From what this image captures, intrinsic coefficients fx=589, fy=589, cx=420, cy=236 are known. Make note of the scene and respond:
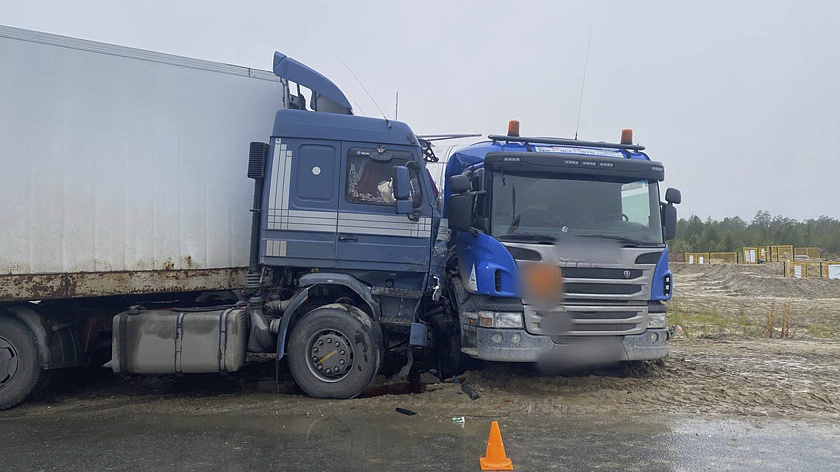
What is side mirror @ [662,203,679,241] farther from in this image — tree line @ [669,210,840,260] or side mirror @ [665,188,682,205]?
tree line @ [669,210,840,260]

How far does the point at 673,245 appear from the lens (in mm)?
65750

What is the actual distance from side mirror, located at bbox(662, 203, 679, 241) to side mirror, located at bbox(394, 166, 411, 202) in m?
3.36

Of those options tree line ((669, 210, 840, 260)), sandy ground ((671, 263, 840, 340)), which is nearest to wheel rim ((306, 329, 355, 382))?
sandy ground ((671, 263, 840, 340))

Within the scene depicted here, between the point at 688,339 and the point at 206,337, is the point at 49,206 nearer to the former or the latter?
the point at 206,337

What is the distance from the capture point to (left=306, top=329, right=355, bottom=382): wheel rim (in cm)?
694

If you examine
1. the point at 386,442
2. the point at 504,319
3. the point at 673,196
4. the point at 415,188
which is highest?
the point at 673,196

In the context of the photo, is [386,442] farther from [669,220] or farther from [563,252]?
[669,220]

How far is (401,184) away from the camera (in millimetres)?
6902

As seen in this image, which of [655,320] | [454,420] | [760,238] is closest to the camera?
[454,420]

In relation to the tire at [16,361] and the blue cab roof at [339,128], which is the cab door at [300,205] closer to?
the blue cab roof at [339,128]

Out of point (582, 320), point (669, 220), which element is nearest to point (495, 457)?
point (582, 320)

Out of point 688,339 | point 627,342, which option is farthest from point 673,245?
point 627,342

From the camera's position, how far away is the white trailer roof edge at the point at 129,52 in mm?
6453

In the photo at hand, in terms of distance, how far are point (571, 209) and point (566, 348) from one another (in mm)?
1672
